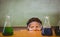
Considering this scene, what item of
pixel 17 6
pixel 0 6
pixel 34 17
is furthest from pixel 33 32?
pixel 0 6

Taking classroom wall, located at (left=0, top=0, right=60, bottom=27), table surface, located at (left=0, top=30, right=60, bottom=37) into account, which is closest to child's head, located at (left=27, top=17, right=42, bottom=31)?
table surface, located at (left=0, top=30, right=60, bottom=37)

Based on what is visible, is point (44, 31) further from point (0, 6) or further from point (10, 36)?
point (0, 6)

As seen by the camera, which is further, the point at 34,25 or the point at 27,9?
the point at 27,9

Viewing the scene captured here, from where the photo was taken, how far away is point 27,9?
138 centimetres

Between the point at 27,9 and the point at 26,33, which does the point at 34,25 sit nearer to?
the point at 26,33

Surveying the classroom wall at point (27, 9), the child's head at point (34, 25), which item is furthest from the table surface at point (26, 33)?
the classroom wall at point (27, 9)

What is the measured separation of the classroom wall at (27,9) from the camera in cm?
136

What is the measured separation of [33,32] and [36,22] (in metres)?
0.09

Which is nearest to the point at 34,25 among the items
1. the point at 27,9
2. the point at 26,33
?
the point at 26,33

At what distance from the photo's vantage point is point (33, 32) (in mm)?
1220

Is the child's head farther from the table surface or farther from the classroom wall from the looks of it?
the classroom wall

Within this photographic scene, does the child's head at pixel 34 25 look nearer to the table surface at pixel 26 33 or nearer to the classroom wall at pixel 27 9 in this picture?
the table surface at pixel 26 33

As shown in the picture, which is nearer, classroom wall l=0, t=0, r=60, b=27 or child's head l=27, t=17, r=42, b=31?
child's head l=27, t=17, r=42, b=31

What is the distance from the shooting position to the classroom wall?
1.36 metres
